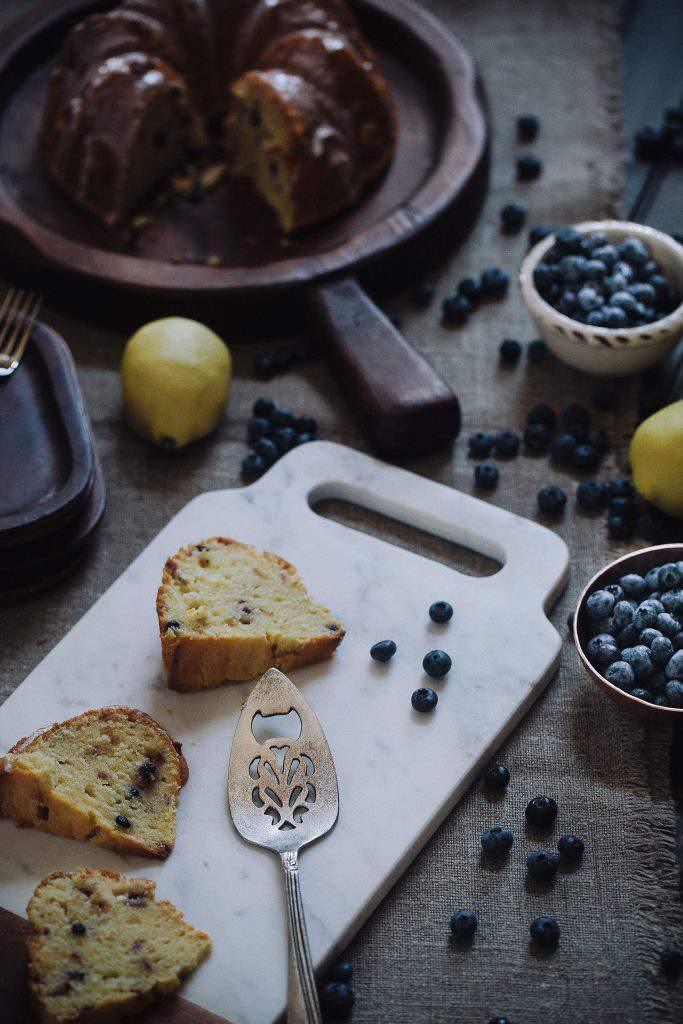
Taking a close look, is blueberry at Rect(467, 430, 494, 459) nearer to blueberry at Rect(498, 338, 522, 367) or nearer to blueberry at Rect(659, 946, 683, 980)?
blueberry at Rect(498, 338, 522, 367)

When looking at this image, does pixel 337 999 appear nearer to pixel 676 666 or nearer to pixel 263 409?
pixel 676 666

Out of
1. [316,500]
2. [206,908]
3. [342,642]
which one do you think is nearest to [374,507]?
[316,500]

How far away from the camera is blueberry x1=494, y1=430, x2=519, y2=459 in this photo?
3398mm

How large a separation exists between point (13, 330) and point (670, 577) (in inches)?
88.9

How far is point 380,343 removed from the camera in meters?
3.45

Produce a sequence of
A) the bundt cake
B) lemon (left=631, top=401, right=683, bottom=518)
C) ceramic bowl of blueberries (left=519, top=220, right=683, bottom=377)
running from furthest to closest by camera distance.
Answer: the bundt cake, ceramic bowl of blueberries (left=519, top=220, right=683, bottom=377), lemon (left=631, top=401, right=683, bottom=518)

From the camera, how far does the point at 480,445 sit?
3.39m

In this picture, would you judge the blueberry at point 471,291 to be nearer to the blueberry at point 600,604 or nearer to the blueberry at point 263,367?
the blueberry at point 263,367

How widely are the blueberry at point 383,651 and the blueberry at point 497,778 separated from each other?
0.40 metres

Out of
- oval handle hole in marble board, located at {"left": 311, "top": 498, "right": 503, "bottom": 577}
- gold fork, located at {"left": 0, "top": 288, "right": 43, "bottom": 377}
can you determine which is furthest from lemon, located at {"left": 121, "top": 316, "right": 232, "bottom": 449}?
oval handle hole in marble board, located at {"left": 311, "top": 498, "right": 503, "bottom": 577}

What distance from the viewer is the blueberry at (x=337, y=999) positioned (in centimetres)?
228

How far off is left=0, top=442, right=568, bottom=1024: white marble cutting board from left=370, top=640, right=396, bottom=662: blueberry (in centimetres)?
4

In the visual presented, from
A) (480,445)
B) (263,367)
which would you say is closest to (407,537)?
(480,445)

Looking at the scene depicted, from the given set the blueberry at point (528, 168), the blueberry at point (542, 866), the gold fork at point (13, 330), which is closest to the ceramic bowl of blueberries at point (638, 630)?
the blueberry at point (542, 866)
